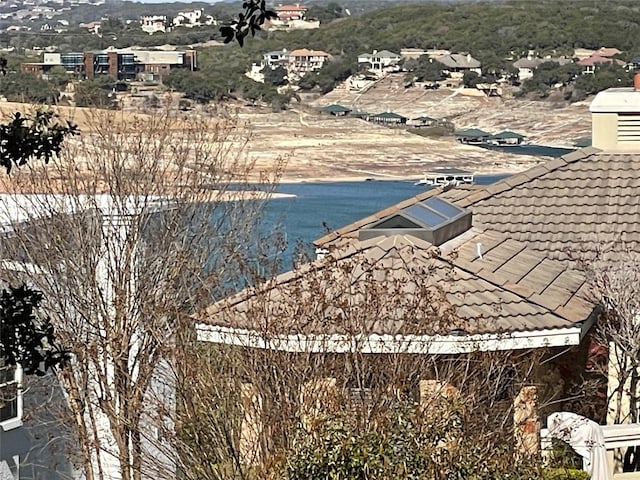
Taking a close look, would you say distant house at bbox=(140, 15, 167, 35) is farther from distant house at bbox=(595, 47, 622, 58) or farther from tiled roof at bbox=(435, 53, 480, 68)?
distant house at bbox=(595, 47, 622, 58)

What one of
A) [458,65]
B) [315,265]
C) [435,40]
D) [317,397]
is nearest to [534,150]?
[458,65]

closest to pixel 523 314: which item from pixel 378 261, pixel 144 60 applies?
pixel 378 261

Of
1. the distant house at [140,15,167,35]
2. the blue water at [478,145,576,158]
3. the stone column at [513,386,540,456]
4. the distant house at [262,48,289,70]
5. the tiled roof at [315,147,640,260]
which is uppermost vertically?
the tiled roof at [315,147,640,260]

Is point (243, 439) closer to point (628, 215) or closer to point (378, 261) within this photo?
point (378, 261)

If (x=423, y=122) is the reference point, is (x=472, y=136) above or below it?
above

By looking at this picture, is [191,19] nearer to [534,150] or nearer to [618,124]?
[534,150]

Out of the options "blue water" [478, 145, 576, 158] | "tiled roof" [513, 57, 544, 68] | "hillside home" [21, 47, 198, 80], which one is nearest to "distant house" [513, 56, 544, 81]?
"tiled roof" [513, 57, 544, 68]

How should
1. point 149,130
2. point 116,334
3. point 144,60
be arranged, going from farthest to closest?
point 144,60
point 149,130
point 116,334
